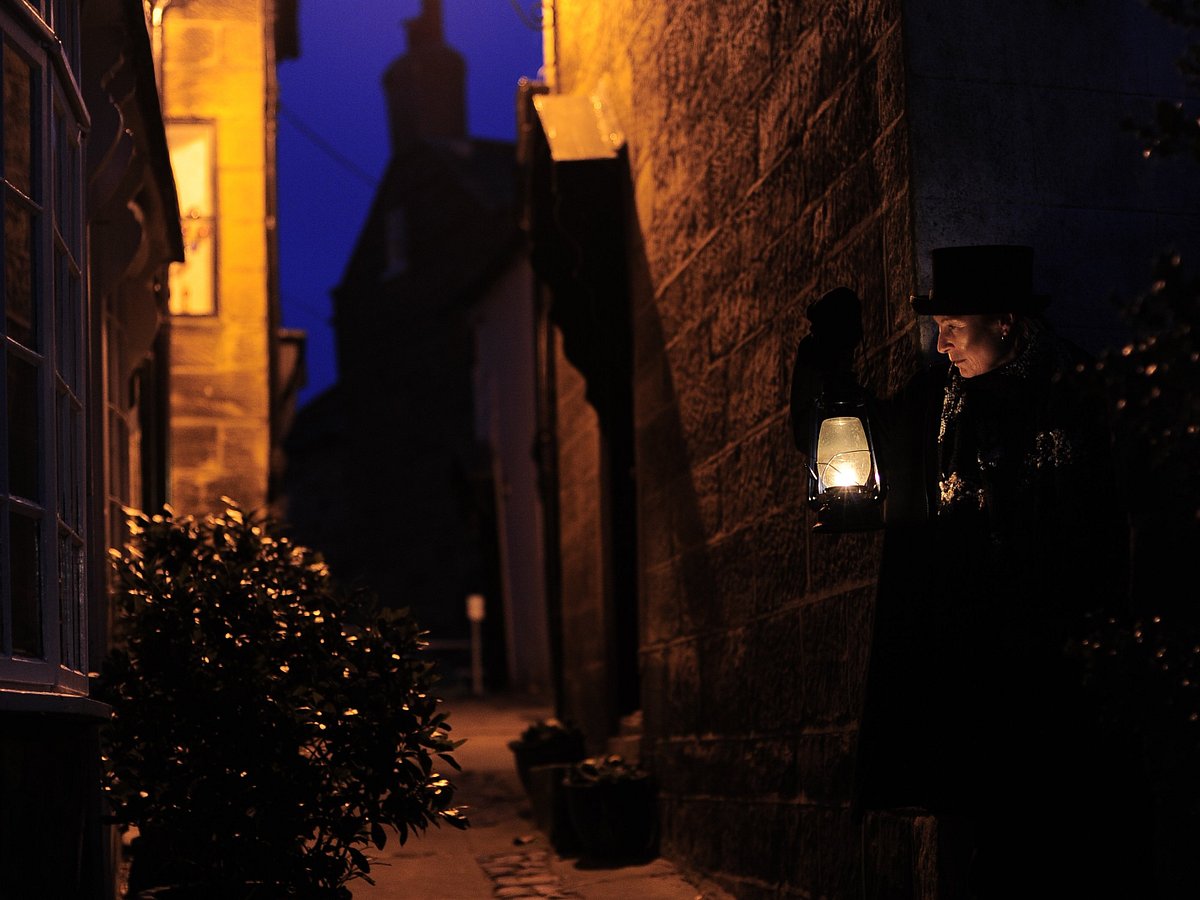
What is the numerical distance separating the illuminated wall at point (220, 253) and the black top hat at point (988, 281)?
33.6 feet

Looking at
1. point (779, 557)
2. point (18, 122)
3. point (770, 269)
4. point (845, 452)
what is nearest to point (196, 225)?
point (770, 269)

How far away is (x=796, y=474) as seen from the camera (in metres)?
6.02

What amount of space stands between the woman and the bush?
5.94 feet

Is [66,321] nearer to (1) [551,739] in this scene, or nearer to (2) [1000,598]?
(2) [1000,598]

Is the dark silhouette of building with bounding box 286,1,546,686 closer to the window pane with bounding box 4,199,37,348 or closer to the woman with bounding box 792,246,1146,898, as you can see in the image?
the window pane with bounding box 4,199,37,348

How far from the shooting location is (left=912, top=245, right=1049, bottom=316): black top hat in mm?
4312

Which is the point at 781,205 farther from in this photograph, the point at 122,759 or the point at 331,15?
the point at 331,15

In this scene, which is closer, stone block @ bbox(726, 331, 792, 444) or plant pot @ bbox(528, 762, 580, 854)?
stone block @ bbox(726, 331, 792, 444)

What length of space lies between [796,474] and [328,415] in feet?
90.5

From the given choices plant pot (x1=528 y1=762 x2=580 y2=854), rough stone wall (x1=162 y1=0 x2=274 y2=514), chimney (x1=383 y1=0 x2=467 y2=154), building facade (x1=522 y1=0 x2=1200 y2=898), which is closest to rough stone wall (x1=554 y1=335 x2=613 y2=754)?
building facade (x1=522 y1=0 x2=1200 y2=898)

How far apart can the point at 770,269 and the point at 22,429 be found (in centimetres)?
308

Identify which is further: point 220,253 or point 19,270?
point 220,253

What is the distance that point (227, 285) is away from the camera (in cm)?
1413

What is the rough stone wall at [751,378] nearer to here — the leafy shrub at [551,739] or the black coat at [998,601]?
the black coat at [998,601]
